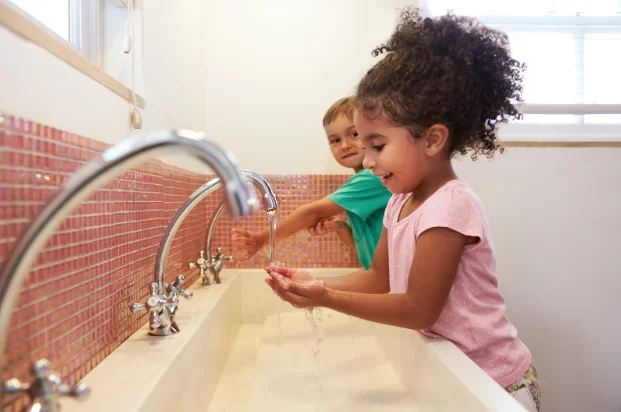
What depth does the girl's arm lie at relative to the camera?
0.90m

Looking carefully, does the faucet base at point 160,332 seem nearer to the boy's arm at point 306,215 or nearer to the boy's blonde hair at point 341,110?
the boy's arm at point 306,215

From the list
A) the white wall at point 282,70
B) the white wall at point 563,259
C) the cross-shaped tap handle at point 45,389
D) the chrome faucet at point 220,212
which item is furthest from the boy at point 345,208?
the cross-shaped tap handle at point 45,389

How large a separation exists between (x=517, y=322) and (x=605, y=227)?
458 millimetres

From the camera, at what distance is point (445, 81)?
992 millimetres

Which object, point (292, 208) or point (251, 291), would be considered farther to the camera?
point (292, 208)

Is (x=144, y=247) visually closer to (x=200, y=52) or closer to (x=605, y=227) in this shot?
(x=200, y=52)

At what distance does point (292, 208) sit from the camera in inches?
73.7

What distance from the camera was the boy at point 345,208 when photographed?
5.15 feet

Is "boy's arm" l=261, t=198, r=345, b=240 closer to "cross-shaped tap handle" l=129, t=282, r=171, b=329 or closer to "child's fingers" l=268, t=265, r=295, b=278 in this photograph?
"child's fingers" l=268, t=265, r=295, b=278

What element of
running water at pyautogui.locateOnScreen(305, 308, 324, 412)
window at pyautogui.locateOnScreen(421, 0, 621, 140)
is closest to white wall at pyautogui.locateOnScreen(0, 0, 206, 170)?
running water at pyautogui.locateOnScreen(305, 308, 324, 412)

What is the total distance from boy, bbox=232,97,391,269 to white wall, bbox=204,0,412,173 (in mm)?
211

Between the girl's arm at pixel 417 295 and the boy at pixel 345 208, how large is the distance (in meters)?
0.66

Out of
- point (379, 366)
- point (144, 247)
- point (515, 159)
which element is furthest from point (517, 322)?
point (144, 247)

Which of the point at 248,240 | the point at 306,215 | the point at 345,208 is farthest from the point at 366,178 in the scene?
the point at 248,240
